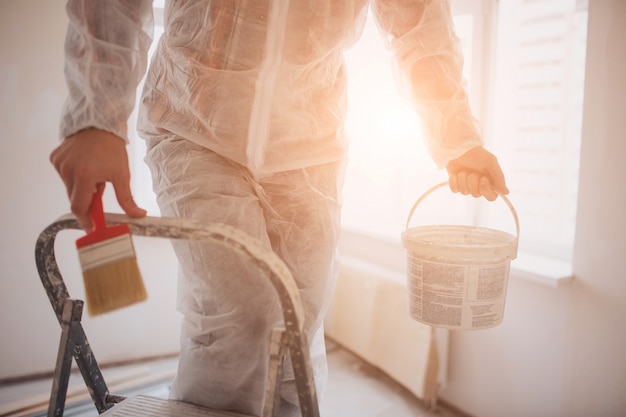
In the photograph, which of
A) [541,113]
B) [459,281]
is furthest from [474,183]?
[541,113]

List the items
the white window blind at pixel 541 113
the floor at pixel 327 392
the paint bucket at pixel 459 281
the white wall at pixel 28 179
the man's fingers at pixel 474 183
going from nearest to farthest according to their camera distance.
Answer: the paint bucket at pixel 459 281
the man's fingers at pixel 474 183
the white window blind at pixel 541 113
the floor at pixel 327 392
the white wall at pixel 28 179

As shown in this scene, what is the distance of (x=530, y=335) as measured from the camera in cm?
163

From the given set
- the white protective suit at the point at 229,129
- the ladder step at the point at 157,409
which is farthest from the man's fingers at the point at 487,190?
the ladder step at the point at 157,409

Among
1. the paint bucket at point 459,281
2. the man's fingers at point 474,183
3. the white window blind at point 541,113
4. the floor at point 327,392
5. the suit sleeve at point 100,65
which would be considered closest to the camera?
the suit sleeve at point 100,65

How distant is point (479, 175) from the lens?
4.12ft

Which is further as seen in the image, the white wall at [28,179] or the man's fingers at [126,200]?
the white wall at [28,179]

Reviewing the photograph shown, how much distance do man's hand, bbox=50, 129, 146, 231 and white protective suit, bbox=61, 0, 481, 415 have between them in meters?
0.03

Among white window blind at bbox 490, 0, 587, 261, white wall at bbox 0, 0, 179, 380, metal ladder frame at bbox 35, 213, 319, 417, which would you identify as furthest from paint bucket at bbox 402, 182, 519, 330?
white wall at bbox 0, 0, 179, 380

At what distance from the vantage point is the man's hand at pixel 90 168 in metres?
0.82

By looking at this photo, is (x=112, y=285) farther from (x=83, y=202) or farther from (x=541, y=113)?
(x=541, y=113)

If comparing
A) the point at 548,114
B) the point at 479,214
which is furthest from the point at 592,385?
the point at 548,114

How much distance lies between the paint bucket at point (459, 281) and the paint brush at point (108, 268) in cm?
66

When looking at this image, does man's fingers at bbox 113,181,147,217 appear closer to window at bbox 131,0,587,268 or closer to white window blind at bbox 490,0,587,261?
window at bbox 131,0,587,268

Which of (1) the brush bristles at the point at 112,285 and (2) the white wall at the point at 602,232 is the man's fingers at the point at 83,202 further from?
(2) the white wall at the point at 602,232
